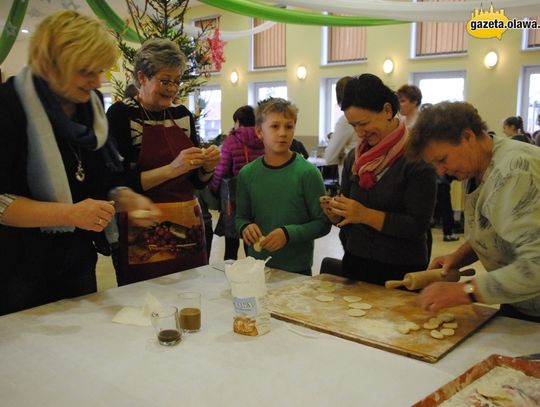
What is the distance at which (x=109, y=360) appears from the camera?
1230 millimetres

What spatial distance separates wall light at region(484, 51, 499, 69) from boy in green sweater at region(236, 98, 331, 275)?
6209mm

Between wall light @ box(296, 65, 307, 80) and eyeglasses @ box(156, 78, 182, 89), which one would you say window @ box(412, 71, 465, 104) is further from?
eyeglasses @ box(156, 78, 182, 89)

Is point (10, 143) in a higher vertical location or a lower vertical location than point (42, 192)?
higher

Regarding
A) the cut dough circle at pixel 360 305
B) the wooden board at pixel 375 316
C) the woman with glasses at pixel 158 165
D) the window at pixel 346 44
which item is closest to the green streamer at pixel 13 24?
the woman with glasses at pixel 158 165

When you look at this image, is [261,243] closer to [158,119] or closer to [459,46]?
[158,119]

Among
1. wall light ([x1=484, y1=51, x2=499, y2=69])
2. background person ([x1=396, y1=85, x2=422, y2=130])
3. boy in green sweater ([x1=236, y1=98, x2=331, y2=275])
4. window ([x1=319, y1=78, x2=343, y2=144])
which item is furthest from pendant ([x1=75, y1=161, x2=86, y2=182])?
window ([x1=319, y1=78, x2=343, y2=144])

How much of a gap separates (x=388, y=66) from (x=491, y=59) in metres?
1.57

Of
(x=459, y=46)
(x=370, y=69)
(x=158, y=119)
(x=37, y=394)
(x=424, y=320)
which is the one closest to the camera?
(x=37, y=394)

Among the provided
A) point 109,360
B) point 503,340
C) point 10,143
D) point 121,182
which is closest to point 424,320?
point 503,340

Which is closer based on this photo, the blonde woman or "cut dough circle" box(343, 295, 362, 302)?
the blonde woman

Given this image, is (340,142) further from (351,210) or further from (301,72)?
(301,72)

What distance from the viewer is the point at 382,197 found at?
6.13 ft

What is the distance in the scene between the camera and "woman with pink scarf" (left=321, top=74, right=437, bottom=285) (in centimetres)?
179

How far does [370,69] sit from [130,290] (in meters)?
7.49
